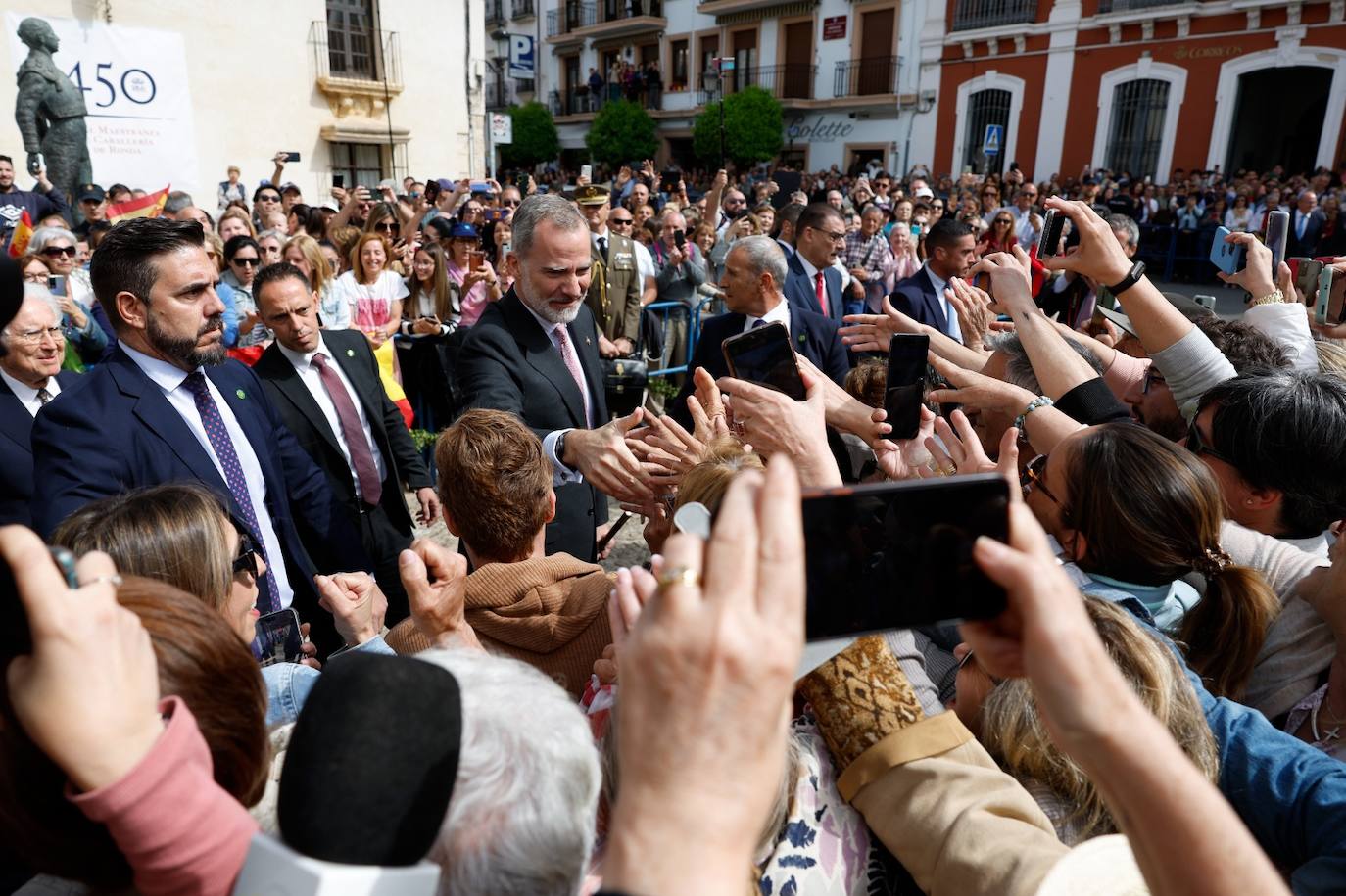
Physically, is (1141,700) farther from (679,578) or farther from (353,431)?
(353,431)

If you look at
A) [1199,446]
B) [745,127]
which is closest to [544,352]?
[1199,446]

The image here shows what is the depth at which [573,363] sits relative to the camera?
3469mm

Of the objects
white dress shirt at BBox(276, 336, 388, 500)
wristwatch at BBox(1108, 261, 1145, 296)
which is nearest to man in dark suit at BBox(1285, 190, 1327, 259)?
wristwatch at BBox(1108, 261, 1145, 296)

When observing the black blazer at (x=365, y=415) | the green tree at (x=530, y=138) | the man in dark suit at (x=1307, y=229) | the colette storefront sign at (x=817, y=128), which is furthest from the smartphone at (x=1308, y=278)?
the green tree at (x=530, y=138)

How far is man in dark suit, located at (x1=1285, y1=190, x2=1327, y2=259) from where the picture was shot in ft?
46.5

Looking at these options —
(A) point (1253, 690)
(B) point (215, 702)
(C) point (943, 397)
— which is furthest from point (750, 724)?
(C) point (943, 397)

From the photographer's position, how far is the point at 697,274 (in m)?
8.16

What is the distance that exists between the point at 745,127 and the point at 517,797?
29.7 meters

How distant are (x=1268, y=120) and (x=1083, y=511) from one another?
27861 millimetres

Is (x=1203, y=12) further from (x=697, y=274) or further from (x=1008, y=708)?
(x=1008, y=708)

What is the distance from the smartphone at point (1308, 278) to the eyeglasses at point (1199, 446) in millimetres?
2504

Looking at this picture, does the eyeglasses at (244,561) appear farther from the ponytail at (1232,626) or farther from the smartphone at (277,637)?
the ponytail at (1232,626)

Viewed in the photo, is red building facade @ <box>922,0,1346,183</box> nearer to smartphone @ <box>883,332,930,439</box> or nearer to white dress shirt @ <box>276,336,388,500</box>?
white dress shirt @ <box>276,336,388,500</box>

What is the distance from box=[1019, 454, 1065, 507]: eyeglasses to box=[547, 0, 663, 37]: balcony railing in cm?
3641
